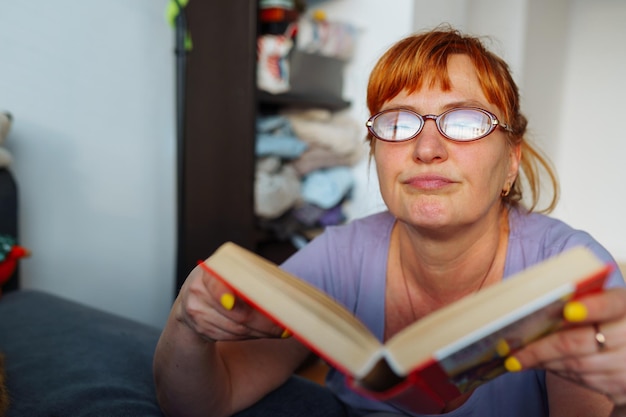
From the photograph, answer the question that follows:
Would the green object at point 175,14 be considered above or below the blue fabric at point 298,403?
above

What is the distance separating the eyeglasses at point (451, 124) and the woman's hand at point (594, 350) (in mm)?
361

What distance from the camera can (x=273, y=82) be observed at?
200cm

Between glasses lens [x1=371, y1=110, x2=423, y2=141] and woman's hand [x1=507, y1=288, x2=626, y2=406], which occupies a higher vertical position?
glasses lens [x1=371, y1=110, x2=423, y2=141]

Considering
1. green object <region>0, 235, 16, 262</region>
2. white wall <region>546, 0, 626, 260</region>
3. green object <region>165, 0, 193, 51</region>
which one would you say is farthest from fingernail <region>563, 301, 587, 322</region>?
white wall <region>546, 0, 626, 260</region>

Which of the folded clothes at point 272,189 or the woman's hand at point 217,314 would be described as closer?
the woman's hand at point 217,314

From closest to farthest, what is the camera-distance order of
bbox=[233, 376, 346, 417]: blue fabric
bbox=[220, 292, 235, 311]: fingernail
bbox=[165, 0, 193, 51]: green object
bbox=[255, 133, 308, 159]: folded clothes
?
bbox=[220, 292, 235, 311]: fingernail < bbox=[233, 376, 346, 417]: blue fabric < bbox=[165, 0, 193, 51]: green object < bbox=[255, 133, 308, 159]: folded clothes

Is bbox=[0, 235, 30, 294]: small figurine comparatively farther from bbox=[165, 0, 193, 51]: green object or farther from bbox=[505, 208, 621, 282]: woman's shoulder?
bbox=[505, 208, 621, 282]: woman's shoulder

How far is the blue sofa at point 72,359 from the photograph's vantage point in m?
0.81

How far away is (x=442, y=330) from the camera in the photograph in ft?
1.50

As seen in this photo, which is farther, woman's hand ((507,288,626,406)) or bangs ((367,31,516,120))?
bangs ((367,31,516,120))

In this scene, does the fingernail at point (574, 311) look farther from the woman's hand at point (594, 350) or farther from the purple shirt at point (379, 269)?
the purple shirt at point (379, 269)

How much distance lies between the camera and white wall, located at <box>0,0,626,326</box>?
1622 mm

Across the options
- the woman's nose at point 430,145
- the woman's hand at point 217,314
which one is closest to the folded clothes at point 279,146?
the woman's nose at point 430,145

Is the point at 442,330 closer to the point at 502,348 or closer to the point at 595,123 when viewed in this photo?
the point at 502,348
